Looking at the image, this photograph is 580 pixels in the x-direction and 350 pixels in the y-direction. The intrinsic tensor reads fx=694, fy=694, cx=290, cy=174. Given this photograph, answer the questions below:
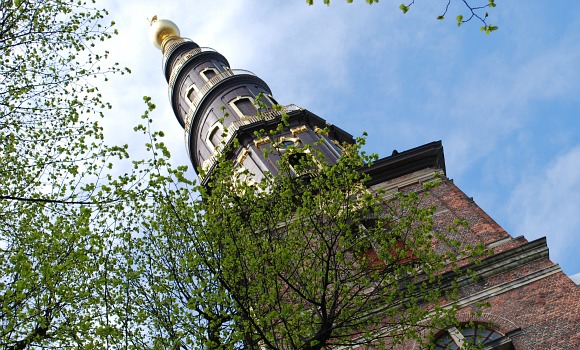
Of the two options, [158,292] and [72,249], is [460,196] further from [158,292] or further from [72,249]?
[72,249]

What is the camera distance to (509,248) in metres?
19.2

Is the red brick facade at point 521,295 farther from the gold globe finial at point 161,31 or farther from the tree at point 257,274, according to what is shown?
the gold globe finial at point 161,31

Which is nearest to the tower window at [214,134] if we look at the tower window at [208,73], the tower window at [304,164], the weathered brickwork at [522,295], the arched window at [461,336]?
the tower window at [208,73]

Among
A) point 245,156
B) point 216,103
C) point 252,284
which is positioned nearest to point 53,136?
point 252,284

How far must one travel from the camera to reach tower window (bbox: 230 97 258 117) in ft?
108

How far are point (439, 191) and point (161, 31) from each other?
31.7 m

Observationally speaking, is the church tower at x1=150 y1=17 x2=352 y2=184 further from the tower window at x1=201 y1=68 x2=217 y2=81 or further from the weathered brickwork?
the weathered brickwork

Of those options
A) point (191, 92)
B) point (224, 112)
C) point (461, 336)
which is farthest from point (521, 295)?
point (191, 92)

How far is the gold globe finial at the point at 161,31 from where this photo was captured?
48769mm

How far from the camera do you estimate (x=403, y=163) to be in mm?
24641

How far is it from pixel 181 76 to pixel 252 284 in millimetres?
28537

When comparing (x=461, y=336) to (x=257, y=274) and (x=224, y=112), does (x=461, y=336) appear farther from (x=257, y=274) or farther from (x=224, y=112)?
(x=224, y=112)

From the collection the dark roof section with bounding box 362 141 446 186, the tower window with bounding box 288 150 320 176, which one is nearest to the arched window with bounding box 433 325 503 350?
the tower window with bounding box 288 150 320 176

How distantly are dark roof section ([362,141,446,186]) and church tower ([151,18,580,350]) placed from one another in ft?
0.12
